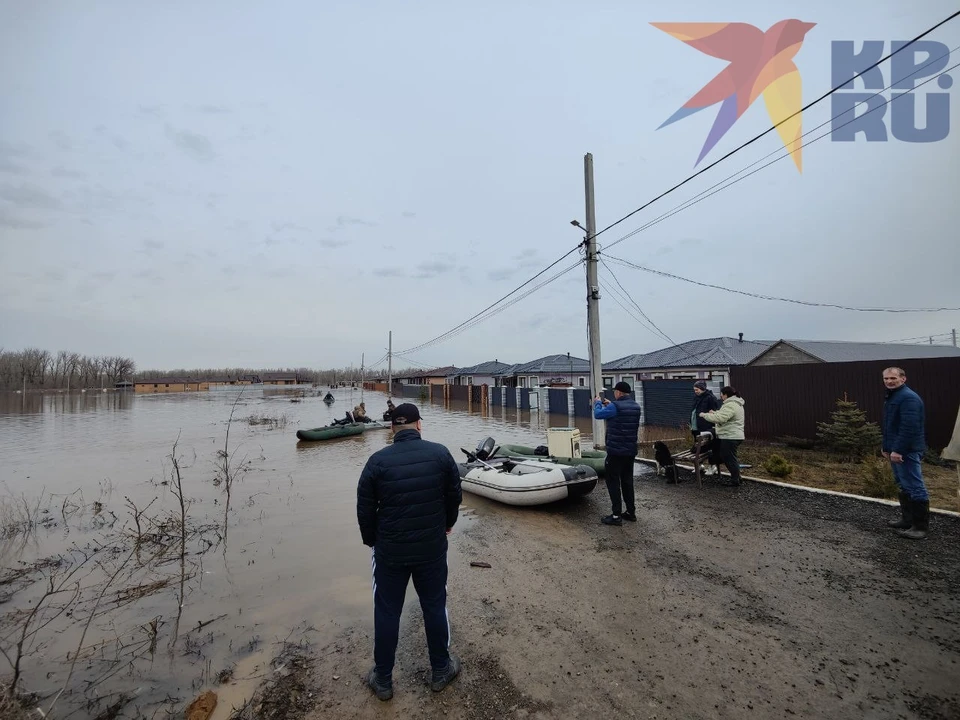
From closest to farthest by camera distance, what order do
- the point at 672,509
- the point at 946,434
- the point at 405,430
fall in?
the point at 405,430, the point at 672,509, the point at 946,434

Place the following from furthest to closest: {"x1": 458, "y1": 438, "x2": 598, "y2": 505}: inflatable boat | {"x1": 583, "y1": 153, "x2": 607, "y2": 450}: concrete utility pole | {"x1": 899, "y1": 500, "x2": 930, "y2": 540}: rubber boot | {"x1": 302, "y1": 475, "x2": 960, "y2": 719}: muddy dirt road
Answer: {"x1": 583, "y1": 153, "x2": 607, "y2": 450}: concrete utility pole, {"x1": 458, "y1": 438, "x2": 598, "y2": 505}: inflatable boat, {"x1": 899, "y1": 500, "x2": 930, "y2": 540}: rubber boot, {"x1": 302, "y1": 475, "x2": 960, "y2": 719}: muddy dirt road

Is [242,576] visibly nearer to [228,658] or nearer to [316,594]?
[316,594]

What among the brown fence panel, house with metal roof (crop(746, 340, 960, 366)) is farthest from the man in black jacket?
house with metal roof (crop(746, 340, 960, 366))

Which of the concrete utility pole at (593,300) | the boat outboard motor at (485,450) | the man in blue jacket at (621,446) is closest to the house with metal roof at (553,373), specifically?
the concrete utility pole at (593,300)

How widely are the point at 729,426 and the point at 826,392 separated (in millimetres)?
5047

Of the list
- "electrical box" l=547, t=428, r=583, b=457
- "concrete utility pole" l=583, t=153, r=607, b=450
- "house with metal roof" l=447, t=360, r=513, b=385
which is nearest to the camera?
"electrical box" l=547, t=428, r=583, b=457

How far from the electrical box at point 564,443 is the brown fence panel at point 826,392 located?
19.6ft

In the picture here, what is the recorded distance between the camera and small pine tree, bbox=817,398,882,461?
8.48m

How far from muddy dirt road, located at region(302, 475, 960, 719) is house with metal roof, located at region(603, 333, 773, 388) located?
17.4 meters

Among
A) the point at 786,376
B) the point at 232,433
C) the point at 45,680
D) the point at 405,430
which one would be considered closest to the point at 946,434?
the point at 786,376

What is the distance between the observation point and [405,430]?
9.37 feet

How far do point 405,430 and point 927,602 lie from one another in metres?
4.31

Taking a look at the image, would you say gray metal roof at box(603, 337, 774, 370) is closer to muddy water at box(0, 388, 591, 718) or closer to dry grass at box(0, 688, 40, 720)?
muddy water at box(0, 388, 591, 718)

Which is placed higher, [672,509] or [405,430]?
[405,430]
